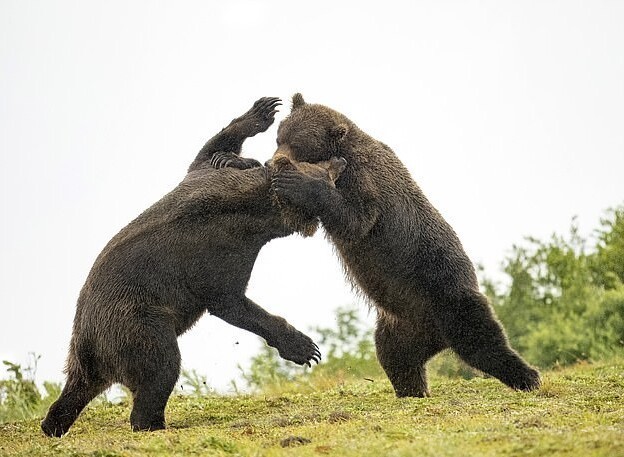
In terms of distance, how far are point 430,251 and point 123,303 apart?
293cm

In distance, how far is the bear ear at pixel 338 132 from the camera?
30.9 ft

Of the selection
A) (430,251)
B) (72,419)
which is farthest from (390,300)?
(72,419)

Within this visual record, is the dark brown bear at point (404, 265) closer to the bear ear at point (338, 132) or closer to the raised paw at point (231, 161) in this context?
the bear ear at point (338, 132)

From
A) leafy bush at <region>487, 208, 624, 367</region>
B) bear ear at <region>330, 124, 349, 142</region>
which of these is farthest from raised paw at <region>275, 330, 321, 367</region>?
leafy bush at <region>487, 208, 624, 367</region>

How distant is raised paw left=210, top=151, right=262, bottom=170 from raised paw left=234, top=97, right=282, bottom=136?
608 millimetres

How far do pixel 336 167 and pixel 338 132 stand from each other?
57 cm

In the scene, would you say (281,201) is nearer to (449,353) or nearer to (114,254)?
(114,254)

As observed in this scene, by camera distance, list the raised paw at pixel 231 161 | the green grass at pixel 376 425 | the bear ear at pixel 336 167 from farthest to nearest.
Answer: the raised paw at pixel 231 161, the bear ear at pixel 336 167, the green grass at pixel 376 425

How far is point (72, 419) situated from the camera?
879 centimetres

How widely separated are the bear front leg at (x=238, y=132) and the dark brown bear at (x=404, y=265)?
0.59m

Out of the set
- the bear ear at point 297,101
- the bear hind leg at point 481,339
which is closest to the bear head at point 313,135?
the bear ear at point 297,101

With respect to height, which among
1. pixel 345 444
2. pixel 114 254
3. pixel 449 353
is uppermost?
pixel 114 254

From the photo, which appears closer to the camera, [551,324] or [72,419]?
[72,419]

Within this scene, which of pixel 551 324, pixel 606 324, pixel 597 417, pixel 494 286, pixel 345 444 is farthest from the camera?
pixel 494 286
